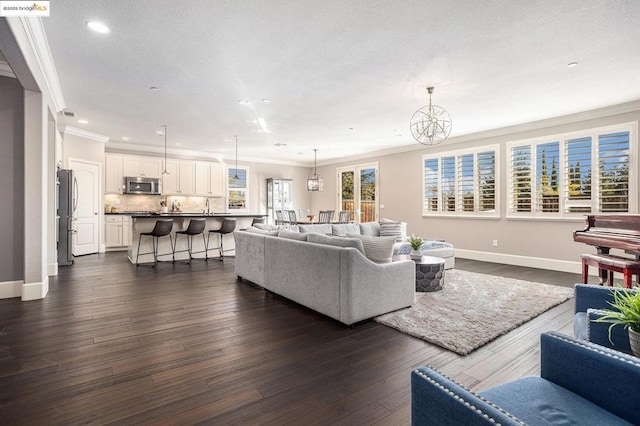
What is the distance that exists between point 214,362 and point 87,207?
7.12 meters

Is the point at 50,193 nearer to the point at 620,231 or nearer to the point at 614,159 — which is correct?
the point at 620,231

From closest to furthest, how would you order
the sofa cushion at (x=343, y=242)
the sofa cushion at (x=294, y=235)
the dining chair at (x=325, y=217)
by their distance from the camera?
the sofa cushion at (x=343, y=242)
the sofa cushion at (x=294, y=235)
the dining chair at (x=325, y=217)

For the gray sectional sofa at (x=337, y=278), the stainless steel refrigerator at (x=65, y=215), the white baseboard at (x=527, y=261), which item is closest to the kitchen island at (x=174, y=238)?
the stainless steel refrigerator at (x=65, y=215)

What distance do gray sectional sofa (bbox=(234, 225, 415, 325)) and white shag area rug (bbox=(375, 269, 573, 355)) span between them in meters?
0.26

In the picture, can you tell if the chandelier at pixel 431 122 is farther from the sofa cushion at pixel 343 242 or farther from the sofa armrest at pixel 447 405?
the sofa armrest at pixel 447 405

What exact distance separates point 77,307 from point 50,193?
239 centimetres

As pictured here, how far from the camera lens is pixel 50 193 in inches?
198

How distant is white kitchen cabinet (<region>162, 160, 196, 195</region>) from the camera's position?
30.4ft

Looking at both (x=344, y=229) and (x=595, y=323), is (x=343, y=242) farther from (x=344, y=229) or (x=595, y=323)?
(x=344, y=229)

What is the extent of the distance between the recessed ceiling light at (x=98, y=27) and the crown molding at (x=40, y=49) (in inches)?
16.5

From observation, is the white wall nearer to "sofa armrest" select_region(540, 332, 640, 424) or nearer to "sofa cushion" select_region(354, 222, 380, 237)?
"sofa cushion" select_region(354, 222, 380, 237)

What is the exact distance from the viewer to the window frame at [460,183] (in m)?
6.91

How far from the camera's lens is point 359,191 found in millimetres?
10391

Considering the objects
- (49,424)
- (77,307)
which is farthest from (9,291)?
(49,424)
